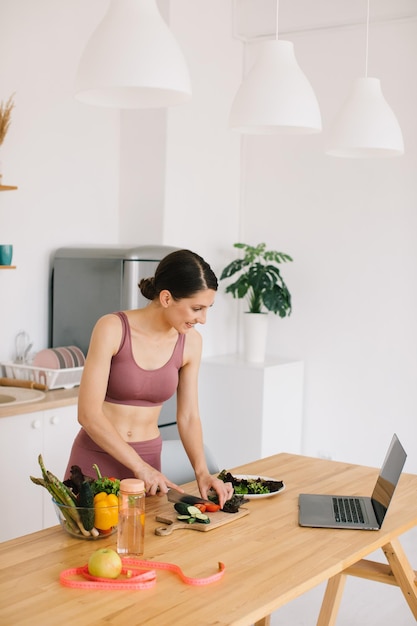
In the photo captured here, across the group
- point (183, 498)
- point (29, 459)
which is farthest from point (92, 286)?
point (183, 498)

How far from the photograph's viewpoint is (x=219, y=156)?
5.37m

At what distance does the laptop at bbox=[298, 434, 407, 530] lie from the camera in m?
2.44

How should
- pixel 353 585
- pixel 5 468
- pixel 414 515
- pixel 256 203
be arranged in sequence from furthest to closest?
pixel 256 203, pixel 353 585, pixel 5 468, pixel 414 515

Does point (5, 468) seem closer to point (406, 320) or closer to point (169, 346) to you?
point (169, 346)

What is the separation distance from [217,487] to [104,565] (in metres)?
0.70

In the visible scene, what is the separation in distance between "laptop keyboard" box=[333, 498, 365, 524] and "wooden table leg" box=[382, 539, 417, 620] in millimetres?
149

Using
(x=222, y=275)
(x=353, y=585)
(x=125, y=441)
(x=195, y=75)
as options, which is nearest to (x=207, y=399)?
(x=222, y=275)

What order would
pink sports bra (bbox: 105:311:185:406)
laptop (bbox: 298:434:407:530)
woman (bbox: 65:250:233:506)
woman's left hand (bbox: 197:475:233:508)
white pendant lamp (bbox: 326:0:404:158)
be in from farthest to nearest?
1. white pendant lamp (bbox: 326:0:404:158)
2. pink sports bra (bbox: 105:311:185:406)
3. woman (bbox: 65:250:233:506)
4. woman's left hand (bbox: 197:475:233:508)
5. laptop (bbox: 298:434:407:530)

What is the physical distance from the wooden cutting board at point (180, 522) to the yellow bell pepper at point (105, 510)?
0.16m

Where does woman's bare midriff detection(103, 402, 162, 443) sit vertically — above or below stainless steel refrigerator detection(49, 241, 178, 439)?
below

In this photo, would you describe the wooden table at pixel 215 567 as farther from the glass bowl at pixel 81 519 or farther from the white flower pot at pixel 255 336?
the white flower pot at pixel 255 336

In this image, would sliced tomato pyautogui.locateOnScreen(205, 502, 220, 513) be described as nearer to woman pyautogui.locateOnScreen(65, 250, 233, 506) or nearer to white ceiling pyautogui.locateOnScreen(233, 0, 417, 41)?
woman pyautogui.locateOnScreen(65, 250, 233, 506)

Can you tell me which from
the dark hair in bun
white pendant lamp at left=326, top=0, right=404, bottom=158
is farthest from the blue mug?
white pendant lamp at left=326, top=0, right=404, bottom=158

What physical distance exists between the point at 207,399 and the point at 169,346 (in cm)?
240
